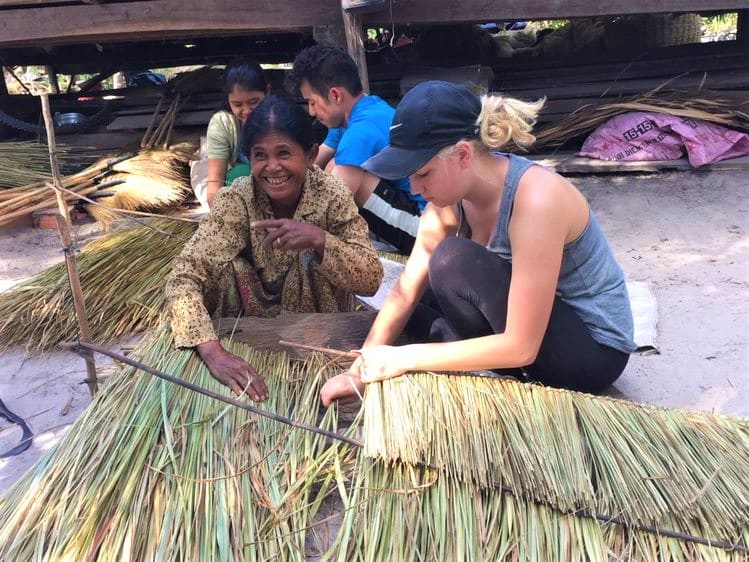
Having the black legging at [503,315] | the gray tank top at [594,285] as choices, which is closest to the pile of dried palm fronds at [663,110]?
the gray tank top at [594,285]

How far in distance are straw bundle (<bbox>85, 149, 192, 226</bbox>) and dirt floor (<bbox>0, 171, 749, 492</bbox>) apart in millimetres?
261

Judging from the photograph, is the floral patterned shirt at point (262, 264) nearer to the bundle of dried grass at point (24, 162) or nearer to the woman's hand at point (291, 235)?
the woman's hand at point (291, 235)

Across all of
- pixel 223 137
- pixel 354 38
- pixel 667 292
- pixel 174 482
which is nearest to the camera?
pixel 174 482

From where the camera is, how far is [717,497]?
5.21ft

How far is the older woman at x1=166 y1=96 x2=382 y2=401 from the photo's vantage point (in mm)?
2182

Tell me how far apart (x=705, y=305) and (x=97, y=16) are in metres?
4.01

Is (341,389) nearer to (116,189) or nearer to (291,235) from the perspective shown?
Answer: (291,235)

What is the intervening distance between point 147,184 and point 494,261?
11.6 feet

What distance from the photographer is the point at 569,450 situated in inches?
65.9

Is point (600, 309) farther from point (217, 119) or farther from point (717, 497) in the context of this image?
point (217, 119)

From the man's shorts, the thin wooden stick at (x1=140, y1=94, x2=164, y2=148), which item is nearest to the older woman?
the man's shorts

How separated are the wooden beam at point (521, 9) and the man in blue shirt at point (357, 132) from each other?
1.40 meters

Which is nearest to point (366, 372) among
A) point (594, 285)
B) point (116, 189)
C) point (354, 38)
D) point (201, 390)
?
point (201, 390)

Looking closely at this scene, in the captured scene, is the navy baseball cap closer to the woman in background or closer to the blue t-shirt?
the blue t-shirt
